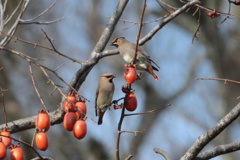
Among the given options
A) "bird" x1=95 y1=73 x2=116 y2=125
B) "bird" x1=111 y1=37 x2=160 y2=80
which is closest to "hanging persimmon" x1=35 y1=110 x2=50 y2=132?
"bird" x1=111 y1=37 x2=160 y2=80

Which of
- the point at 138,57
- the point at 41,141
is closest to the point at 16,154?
the point at 41,141

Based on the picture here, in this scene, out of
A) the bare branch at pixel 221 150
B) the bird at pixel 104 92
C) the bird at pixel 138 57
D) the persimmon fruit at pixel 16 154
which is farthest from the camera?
the bird at pixel 104 92

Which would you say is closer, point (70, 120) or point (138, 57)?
point (70, 120)

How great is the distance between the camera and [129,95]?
11.3 ft

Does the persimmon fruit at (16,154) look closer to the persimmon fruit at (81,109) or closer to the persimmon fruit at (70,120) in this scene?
the persimmon fruit at (70,120)

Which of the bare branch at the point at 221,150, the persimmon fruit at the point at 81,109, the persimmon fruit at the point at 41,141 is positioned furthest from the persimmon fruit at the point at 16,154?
the bare branch at the point at 221,150

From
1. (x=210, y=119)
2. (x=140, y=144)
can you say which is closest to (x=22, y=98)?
(x=140, y=144)

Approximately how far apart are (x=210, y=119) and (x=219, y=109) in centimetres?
317

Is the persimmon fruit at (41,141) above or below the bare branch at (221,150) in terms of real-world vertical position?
above

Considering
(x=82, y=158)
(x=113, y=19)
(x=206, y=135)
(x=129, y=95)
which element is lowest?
(x=206, y=135)

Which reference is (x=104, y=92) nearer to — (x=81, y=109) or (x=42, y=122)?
(x=81, y=109)

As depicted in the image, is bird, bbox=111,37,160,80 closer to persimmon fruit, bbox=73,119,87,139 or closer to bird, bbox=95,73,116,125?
bird, bbox=95,73,116,125

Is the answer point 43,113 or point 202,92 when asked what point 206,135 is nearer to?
point 43,113

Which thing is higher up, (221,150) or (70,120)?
(70,120)
